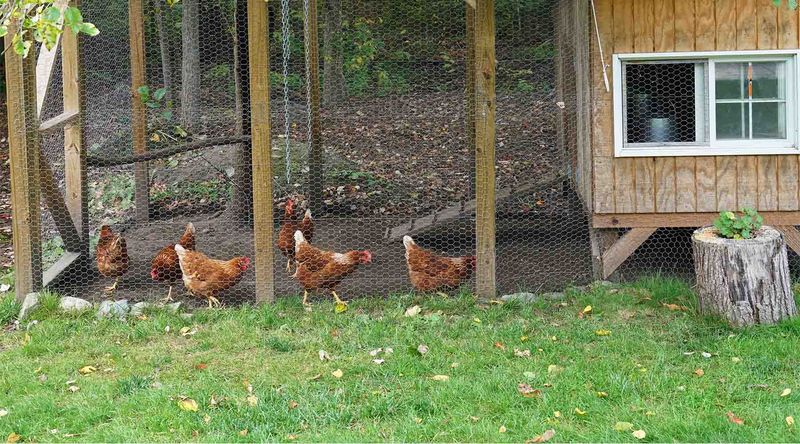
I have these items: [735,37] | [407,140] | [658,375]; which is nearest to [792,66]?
[735,37]

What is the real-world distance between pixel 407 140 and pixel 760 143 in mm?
3624

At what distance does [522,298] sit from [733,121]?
1926mm

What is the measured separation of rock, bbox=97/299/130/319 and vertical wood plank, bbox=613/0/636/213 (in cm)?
343

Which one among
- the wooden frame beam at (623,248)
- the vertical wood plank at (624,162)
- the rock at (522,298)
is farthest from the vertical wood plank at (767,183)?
the rock at (522,298)

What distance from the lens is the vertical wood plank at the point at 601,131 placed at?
6059mm

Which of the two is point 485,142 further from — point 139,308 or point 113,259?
point 113,259

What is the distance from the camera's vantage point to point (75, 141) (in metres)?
6.78

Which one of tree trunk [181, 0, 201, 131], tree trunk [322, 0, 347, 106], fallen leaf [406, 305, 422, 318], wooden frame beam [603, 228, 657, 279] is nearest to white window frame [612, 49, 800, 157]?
wooden frame beam [603, 228, 657, 279]

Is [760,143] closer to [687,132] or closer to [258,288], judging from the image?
[687,132]

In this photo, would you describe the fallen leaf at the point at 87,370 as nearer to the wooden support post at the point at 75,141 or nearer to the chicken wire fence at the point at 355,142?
the chicken wire fence at the point at 355,142

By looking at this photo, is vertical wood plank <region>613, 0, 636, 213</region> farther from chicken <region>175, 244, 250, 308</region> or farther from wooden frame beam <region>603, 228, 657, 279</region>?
chicken <region>175, 244, 250, 308</region>

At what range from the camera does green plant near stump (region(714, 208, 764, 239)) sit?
5.27m

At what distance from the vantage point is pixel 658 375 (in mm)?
4328

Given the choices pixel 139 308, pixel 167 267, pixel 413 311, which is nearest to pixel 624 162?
pixel 413 311
